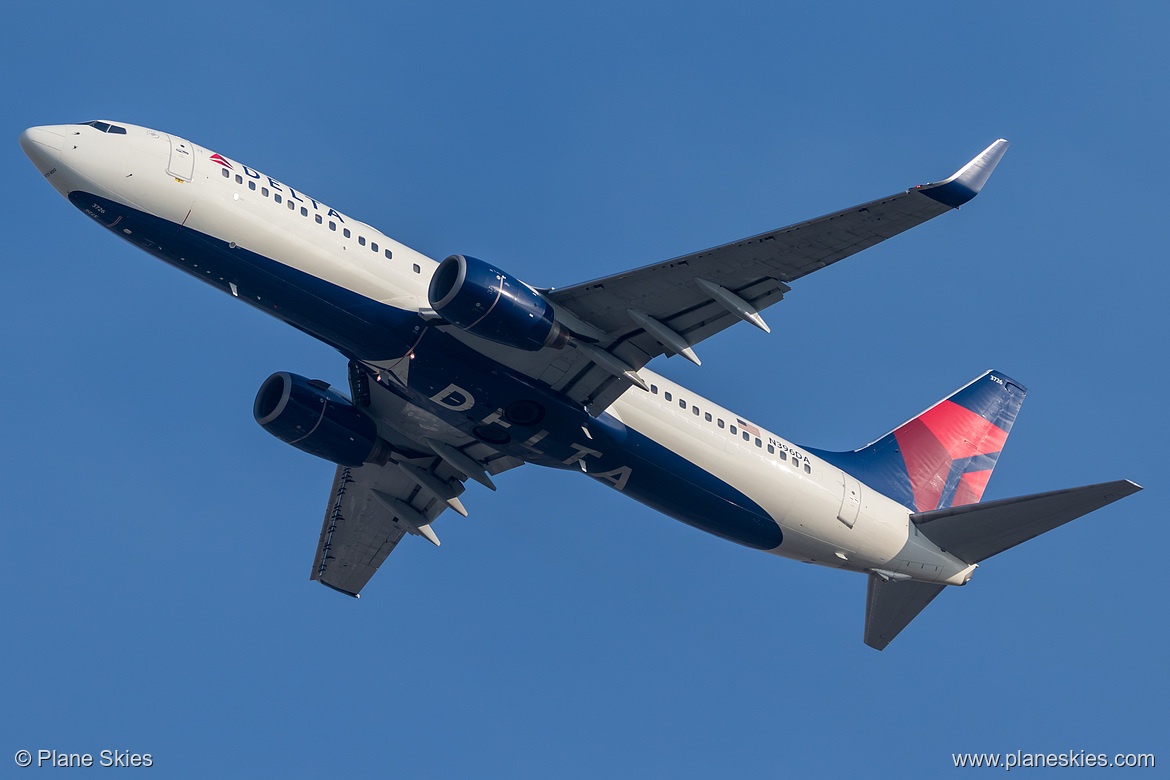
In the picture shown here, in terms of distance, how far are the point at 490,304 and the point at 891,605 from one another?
62.4 ft

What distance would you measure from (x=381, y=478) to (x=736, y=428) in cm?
1323

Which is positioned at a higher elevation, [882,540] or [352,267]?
[352,267]

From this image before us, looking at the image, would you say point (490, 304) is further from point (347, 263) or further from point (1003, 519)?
point (1003, 519)

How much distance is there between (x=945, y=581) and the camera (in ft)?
124

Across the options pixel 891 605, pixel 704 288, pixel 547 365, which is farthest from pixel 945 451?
pixel 547 365

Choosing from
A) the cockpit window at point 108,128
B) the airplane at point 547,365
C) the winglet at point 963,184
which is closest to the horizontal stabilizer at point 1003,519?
the airplane at point 547,365

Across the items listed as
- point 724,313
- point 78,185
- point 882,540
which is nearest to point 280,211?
point 78,185

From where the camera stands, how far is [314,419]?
3522 centimetres

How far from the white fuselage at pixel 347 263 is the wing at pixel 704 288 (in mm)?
2142

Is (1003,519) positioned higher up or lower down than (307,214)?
lower down

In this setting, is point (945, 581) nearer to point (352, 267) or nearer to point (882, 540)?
point (882, 540)

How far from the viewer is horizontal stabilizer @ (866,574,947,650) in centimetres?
3853

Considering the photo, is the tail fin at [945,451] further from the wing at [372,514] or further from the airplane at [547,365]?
the wing at [372,514]

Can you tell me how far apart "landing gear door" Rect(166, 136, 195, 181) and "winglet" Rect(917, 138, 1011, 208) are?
18.4 metres
